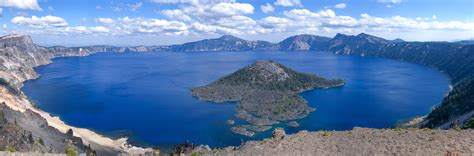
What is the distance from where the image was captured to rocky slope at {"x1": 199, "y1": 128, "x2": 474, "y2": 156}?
29641 mm

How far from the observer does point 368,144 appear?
31.9 meters

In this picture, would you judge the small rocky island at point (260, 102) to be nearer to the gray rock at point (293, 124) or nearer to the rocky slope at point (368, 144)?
the gray rock at point (293, 124)

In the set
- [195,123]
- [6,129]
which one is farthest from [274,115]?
[6,129]

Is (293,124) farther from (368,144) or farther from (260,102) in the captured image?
(368,144)

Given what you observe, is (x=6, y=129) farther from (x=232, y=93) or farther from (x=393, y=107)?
(x=393, y=107)

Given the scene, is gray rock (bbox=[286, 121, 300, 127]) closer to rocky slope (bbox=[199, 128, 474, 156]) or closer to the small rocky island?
the small rocky island

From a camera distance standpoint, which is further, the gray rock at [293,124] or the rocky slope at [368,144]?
the gray rock at [293,124]

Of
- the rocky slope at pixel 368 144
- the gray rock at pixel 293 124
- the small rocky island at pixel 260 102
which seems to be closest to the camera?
the rocky slope at pixel 368 144

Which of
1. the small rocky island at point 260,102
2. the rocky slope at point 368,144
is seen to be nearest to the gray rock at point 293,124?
the small rocky island at point 260,102

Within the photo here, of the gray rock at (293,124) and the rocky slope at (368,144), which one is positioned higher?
the rocky slope at (368,144)

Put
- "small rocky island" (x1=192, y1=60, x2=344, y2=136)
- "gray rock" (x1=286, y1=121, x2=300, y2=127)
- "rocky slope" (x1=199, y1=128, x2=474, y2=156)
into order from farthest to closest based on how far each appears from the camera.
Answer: "small rocky island" (x1=192, y1=60, x2=344, y2=136) → "gray rock" (x1=286, y1=121, x2=300, y2=127) → "rocky slope" (x1=199, y1=128, x2=474, y2=156)

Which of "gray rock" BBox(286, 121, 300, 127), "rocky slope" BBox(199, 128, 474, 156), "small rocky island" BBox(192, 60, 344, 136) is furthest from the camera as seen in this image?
"small rocky island" BBox(192, 60, 344, 136)

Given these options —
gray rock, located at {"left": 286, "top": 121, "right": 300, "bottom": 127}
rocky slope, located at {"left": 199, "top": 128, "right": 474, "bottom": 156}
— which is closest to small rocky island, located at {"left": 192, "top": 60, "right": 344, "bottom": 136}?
gray rock, located at {"left": 286, "top": 121, "right": 300, "bottom": 127}

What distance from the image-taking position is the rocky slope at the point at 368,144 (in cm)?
2964
